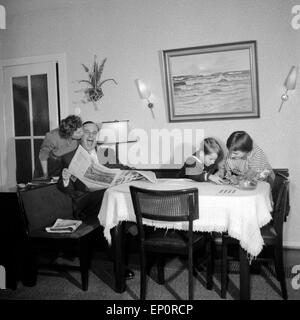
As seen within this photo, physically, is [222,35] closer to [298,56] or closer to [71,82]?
[298,56]

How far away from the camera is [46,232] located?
2.61 m

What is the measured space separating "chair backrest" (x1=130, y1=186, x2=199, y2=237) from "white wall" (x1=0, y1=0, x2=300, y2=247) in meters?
1.89

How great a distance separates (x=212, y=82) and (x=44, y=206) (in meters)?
2.19

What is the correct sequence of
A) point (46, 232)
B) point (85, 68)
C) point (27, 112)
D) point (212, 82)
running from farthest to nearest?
1. point (27, 112)
2. point (85, 68)
3. point (212, 82)
4. point (46, 232)

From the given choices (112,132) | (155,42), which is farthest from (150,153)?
(155,42)

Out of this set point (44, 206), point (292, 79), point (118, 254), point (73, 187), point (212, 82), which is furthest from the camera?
point (212, 82)

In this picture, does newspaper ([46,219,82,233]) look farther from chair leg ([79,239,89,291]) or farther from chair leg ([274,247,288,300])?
chair leg ([274,247,288,300])

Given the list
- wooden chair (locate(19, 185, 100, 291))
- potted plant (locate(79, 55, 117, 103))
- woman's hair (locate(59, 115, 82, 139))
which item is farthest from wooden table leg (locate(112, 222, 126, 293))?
potted plant (locate(79, 55, 117, 103))

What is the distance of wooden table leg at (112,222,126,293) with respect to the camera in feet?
8.15

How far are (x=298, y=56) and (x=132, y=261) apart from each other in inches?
103

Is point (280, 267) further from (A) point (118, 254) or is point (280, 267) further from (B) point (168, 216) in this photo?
(A) point (118, 254)

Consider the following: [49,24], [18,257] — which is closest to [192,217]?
[18,257]

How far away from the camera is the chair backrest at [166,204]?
205 centimetres

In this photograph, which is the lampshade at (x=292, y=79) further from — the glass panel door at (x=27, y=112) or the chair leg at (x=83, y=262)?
the glass panel door at (x=27, y=112)
